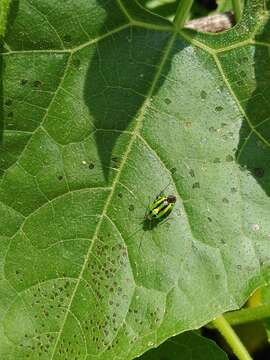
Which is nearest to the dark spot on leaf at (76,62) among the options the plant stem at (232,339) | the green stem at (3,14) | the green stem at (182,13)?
the green stem at (3,14)

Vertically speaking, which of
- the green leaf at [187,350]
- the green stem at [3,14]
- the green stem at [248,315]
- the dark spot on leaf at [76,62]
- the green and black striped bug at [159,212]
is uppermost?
the green stem at [3,14]

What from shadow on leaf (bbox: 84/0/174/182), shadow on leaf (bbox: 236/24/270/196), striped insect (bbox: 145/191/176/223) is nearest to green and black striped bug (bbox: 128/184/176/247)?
striped insect (bbox: 145/191/176/223)

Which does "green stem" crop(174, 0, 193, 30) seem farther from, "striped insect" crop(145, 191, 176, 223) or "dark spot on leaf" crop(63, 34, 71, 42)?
"striped insect" crop(145, 191, 176, 223)

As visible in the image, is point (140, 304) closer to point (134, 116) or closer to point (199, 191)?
point (199, 191)

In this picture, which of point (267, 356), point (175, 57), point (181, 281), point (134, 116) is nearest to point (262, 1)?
point (175, 57)

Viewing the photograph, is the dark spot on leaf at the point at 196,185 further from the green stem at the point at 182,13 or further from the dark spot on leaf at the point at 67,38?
the dark spot on leaf at the point at 67,38

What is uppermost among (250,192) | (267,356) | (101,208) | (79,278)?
(250,192)
